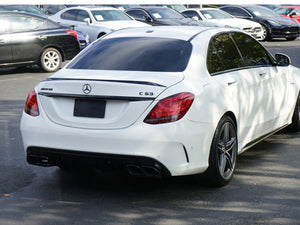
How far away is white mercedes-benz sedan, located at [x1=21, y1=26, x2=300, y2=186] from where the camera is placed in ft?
16.2

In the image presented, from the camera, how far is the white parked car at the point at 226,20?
80.1ft

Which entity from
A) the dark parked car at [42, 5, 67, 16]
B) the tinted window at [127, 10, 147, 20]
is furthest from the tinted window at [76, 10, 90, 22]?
the dark parked car at [42, 5, 67, 16]

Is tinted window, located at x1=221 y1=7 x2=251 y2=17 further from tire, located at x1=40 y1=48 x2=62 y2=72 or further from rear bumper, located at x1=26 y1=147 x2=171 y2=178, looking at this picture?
rear bumper, located at x1=26 y1=147 x2=171 y2=178

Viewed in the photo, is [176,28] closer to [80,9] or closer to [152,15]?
[80,9]

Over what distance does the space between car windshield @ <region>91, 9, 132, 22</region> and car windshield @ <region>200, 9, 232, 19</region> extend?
5.20 m

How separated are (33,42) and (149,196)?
10.5 m

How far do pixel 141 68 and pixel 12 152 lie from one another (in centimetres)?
246

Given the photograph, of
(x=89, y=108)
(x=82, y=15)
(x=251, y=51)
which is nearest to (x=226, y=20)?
(x=82, y=15)

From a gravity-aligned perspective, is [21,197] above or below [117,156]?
below

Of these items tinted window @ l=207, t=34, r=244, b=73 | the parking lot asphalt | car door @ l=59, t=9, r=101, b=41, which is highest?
tinted window @ l=207, t=34, r=244, b=73

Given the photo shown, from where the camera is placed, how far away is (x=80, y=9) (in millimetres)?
22438

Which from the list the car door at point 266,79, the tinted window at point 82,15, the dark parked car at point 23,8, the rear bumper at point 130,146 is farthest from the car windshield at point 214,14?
the rear bumper at point 130,146

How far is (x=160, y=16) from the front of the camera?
81.7ft

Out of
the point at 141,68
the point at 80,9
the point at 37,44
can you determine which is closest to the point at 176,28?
the point at 141,68
